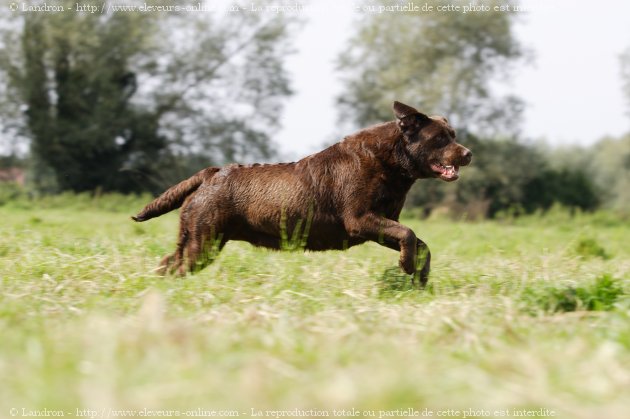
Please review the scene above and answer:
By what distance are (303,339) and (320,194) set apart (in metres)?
2.61

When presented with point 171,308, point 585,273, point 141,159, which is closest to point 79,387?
point 171,308

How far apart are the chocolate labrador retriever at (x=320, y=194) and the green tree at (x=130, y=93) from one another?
2178cm

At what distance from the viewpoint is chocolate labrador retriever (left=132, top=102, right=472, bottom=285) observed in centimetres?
633

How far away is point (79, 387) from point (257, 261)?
4147 millimetres

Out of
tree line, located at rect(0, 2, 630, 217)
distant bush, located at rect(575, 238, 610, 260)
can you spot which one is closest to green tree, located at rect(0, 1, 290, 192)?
tree line, located at rect(0, 2, 630, 217)

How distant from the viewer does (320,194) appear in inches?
251

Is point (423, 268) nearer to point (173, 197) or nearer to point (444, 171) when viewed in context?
point (444, 171)

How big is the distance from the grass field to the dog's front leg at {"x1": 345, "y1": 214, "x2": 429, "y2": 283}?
242 mm

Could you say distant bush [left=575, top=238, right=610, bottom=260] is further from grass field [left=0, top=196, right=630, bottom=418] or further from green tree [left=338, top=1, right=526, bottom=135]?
green tree [left=338, top=1, right=526, bottom=135]

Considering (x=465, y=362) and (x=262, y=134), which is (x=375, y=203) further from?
(x=262, y=134)

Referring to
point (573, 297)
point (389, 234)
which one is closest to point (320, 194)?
point (389, 234)

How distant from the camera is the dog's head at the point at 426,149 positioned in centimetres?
642

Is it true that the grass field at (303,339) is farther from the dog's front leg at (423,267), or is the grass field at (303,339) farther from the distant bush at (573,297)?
the dog's front leg at (423,267)

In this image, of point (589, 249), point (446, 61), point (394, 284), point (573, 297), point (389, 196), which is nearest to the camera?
point (573, 297)
